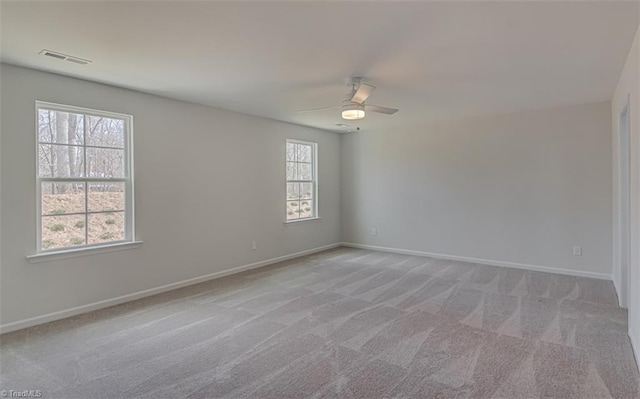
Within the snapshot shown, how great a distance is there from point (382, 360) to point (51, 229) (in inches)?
132

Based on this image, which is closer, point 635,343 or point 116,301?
point 635,343

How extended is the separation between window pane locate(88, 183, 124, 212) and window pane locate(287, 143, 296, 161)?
2.93 m

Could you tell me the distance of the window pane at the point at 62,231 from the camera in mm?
3340

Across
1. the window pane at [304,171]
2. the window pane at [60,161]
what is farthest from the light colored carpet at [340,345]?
the window pane at [304,171]

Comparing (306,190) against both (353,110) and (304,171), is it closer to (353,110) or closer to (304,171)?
(304,171)

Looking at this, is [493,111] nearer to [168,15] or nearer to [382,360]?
[382,360]

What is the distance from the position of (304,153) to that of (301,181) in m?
0.56

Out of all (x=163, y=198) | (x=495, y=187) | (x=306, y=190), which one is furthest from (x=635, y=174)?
(x=306, y=190)

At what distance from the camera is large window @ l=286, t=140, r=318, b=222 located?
20.4 ft

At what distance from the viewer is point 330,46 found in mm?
2689

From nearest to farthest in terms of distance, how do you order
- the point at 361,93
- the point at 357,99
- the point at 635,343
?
the point at 635,343, the point at 361,93, the point at 357,99

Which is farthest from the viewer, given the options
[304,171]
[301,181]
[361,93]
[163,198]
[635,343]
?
[304,171]

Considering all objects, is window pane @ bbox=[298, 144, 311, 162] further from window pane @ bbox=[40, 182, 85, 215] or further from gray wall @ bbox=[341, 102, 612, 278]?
window pane @ bbox=[40, 182, 85, 215]

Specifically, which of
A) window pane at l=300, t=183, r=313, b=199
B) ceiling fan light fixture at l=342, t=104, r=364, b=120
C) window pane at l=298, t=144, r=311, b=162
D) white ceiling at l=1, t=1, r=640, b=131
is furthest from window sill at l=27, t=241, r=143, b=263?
window pane at l=298, t=144, r=311, b=162
